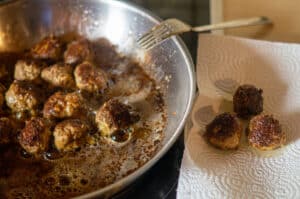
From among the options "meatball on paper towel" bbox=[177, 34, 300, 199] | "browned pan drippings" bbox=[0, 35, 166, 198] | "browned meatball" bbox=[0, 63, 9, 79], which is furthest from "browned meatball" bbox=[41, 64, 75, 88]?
"meatball on paper towel" bbox=[177, 34, 300, 199]

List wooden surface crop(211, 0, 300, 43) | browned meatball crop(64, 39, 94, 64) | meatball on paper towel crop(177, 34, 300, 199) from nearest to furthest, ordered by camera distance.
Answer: meatball on paper towel crop(177, 34, 300, 199)
browned meatball crop(64, 39, 94, 64)
wooden surface crop(211, 0, 300, 43)

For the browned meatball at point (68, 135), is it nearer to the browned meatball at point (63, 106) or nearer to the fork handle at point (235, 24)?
the browned meatball at point (63, 106)

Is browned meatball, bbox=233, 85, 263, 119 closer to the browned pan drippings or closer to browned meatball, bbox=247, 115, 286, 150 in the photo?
browned meatball, bbox=247, 115, 286, 150

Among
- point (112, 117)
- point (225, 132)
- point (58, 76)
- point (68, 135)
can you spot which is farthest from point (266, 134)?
point (58, 76)

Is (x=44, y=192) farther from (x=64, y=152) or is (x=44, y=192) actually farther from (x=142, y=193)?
(x=142, y=193)

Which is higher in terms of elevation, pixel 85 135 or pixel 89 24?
pixel 89 24

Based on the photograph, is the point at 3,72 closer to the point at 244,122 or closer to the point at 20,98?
the point at 20,98
